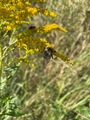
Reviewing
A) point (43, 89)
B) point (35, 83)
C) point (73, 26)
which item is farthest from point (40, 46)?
point (73, 26)

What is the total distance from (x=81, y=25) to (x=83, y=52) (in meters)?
0.58

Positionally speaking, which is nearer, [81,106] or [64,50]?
[81,106]

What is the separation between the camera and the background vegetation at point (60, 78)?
4.94 meters

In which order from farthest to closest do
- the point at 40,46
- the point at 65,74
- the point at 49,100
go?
the point at 65,74 → the point at 49,100 → the point at 40,46

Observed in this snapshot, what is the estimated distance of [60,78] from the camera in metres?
5.68

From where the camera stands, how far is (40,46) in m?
2.87

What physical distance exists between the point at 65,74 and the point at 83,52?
0.58 metres

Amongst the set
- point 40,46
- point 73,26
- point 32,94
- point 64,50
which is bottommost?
point 32,94

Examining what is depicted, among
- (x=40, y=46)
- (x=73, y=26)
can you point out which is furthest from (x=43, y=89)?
(x=40, y=46)

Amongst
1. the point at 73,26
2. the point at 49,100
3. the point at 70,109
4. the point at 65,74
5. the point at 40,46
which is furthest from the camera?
the point at 73,26

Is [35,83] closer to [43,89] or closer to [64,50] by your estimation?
[43,89]

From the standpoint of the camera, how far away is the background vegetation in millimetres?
4938

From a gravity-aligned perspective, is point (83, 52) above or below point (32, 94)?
above

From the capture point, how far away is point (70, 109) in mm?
4871
